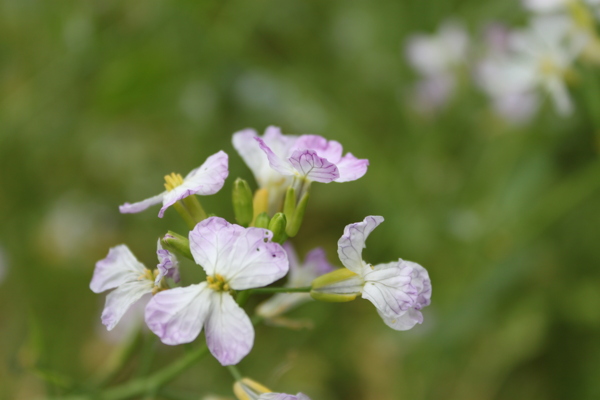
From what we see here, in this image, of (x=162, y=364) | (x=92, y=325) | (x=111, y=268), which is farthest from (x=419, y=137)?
(x=111, y=268)

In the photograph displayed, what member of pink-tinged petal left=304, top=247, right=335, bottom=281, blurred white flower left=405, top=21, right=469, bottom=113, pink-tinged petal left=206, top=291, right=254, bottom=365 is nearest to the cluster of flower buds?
pink-tinged petal left=206, top=291, right=254, bottom=365

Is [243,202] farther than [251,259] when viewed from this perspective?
Yes

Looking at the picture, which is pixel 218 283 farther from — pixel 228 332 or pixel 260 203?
pixel 260 203

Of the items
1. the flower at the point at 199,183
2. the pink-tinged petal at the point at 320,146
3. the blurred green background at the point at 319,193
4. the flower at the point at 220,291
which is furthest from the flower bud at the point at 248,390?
the blurred green background at the point at 319,193

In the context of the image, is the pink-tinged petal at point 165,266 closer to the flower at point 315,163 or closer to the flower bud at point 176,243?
the flower bud at point 176,243

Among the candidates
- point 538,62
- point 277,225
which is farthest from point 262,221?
point 538,62

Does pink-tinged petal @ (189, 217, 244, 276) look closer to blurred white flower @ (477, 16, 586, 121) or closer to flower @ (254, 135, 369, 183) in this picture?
flower @ (254, 135, 369, 183)
